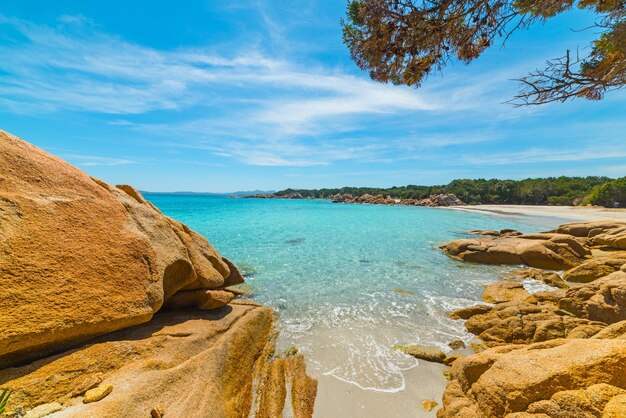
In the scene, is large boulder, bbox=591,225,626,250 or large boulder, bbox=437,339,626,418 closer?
large boulder, bbox=437,339,626,418

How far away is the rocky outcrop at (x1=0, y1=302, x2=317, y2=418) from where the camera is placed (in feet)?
9.81

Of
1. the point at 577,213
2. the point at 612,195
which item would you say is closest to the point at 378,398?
the point at 577,213

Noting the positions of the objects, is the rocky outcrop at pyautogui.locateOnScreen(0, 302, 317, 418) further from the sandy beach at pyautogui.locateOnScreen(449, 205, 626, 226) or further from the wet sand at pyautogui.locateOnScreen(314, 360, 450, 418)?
the sandy beach at pyautogui.locateOnScreen(449, 205, 626, 226)

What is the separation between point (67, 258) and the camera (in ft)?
12.4

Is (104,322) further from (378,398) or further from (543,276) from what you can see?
(543,276)

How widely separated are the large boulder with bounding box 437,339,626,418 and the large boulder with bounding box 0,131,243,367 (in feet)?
17.1

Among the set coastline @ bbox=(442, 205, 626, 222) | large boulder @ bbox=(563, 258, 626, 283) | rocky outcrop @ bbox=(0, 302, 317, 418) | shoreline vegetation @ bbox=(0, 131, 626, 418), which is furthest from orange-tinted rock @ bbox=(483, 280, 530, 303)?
coastline @ bbox=(442, 205, 626, 222)

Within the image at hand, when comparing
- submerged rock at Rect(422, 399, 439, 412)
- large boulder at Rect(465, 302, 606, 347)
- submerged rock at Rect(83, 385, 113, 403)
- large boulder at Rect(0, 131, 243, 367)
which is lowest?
submerged rock at Rect(422, 399, 439, 412)

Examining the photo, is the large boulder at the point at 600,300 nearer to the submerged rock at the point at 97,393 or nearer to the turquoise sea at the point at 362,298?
the turquoise sea at the point at 362,298

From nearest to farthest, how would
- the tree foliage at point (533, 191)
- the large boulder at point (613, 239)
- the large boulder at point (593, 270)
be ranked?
the large boulder at point (593, 270), the large boulder at point (613, 239), the tree foliage at point (533, 191)

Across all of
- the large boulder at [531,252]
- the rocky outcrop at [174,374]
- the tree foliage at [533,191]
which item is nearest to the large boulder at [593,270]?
the large boulder at [531,252]

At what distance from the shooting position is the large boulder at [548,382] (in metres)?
2.75

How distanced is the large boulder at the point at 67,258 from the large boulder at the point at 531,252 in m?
16.0

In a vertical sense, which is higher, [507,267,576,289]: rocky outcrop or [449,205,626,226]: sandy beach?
[449,205,626,226]: sandy beach
